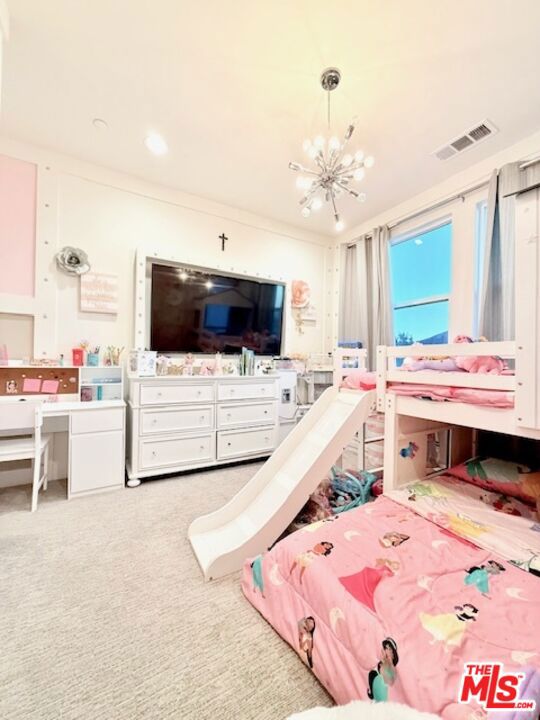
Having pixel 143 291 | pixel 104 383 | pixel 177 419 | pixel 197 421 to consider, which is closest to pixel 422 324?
pixel 197 421

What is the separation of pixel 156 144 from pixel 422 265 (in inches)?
116

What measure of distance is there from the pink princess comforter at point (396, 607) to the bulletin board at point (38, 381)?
226 cm

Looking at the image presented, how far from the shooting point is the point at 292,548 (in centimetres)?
126

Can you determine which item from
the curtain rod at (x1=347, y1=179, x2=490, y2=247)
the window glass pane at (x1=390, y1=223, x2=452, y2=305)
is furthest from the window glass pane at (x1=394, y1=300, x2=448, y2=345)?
the curtain rod at (x1=347, y1=179, x2=490, y2=247)

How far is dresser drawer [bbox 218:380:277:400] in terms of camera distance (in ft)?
9.83

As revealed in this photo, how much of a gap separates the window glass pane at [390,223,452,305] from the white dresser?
1.91m

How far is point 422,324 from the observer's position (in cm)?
329

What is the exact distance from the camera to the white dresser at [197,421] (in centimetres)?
262

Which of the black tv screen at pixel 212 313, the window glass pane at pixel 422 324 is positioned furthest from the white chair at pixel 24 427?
the window glass pane at pixel 422 324

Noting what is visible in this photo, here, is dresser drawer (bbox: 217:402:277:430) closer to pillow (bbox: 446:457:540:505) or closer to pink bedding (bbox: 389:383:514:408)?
pink bedding (bbox: 389:383:514:408)

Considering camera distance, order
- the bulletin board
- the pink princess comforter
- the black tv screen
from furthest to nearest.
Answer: the black tv screen → the bulletin board → the pink princess comforter

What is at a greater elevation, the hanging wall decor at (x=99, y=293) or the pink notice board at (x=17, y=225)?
the pink notice board at (x=17, y=225)

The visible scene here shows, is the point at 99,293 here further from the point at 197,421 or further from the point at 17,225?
the point at 197,421

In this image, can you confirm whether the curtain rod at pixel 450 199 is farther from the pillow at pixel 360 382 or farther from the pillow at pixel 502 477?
the pillow at pixel 502 477
